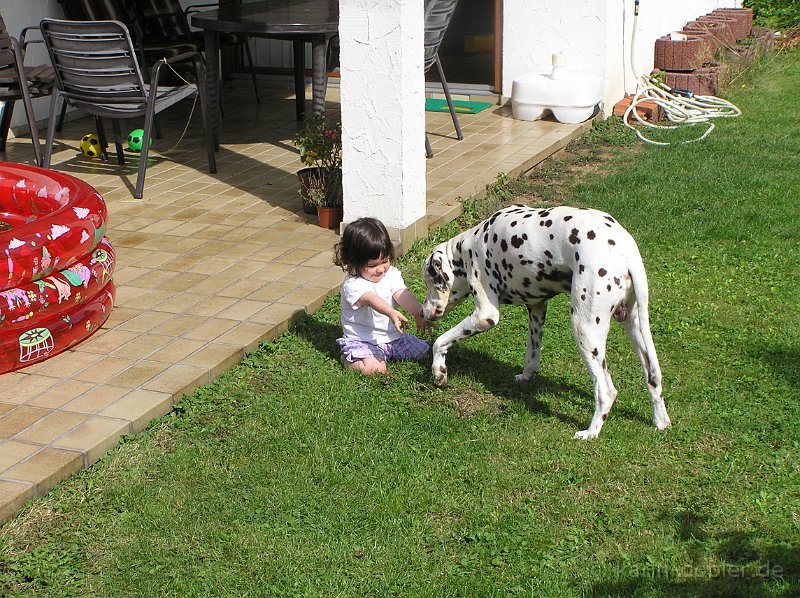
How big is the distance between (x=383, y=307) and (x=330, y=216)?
222 cm

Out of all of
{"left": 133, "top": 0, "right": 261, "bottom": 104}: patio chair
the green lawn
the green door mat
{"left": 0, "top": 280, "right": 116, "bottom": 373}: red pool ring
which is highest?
{"left": 133, "top": 0, "right": 261, "bottom": 104}: patio chair

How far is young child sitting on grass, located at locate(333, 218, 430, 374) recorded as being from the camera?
190 inches

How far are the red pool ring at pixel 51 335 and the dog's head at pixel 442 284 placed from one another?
1837 millimetres

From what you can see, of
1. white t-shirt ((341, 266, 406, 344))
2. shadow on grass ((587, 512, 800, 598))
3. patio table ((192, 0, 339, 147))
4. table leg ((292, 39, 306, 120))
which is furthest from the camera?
table leg ((292, 39, 306, 120))

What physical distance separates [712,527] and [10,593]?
2.53 metres

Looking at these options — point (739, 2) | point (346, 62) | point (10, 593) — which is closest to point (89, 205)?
point (346, 62)

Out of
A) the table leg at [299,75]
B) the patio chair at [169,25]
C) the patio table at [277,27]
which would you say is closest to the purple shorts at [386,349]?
the patio table at [277,27]

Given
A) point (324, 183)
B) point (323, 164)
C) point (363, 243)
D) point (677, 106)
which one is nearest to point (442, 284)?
point (363, 243)

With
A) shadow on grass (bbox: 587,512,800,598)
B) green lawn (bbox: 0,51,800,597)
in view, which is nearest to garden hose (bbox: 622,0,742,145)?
green lawn (bbox: 0,51,800,597)

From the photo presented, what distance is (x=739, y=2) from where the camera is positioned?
1501cm

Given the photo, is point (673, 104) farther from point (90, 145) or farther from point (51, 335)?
point (51, 335)

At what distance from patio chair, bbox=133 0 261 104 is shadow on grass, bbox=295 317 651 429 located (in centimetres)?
563

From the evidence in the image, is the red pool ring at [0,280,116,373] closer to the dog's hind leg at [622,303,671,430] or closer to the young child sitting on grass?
the young child sitting on grass

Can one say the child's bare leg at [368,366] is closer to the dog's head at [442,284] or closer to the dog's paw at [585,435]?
the dog's head at [442,284]
